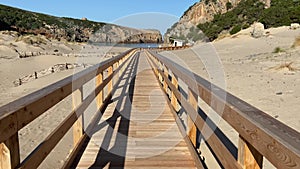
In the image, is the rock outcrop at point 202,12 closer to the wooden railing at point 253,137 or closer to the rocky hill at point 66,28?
the rocky hill at point 66,28

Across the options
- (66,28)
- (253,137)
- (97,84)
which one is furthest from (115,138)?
(66,28)

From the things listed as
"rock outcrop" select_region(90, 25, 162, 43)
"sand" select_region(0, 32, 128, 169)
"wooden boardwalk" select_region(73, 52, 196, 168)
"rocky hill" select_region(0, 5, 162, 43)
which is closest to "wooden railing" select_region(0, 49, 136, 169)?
"wooden boardwalk" select_region(73, 52, 196, 168)

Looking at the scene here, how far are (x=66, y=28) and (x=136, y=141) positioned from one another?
12757 cm

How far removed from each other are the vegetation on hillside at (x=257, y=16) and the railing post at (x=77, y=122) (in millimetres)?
49187

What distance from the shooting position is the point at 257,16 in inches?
2852

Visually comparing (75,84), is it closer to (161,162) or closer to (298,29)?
(161,162)

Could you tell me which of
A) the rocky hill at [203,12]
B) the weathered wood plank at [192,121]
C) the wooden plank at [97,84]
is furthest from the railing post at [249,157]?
the rocky hill at [203,12]

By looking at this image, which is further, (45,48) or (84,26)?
(84,26)

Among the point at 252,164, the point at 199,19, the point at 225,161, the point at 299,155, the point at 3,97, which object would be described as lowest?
the point at 3,97

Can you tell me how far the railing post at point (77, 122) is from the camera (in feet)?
13.4

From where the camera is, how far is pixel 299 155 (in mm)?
1391

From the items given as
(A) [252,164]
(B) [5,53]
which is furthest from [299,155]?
(B) [5,53]

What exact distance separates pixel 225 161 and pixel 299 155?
3.87 feet

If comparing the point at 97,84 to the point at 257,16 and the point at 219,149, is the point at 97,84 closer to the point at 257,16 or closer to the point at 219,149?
the point at 219,149
